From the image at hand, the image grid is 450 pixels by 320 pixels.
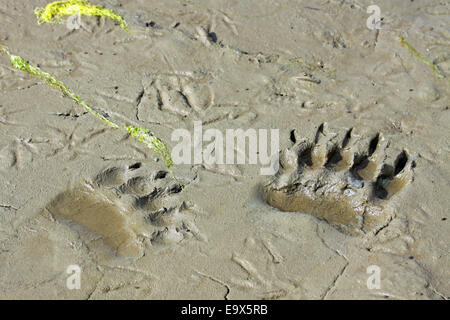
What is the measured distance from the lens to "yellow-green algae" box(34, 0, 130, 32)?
4.48 metres

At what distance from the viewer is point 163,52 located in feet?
13.9

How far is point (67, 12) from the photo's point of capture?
14.8 ft

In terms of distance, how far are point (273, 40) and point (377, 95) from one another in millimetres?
1065

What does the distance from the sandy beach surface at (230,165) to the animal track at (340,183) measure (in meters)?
0.01

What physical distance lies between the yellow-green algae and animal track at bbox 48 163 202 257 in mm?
1789

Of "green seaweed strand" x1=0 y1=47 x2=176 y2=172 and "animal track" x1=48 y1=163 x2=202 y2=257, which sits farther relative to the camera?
"green seaweed strand" x1=0 y1=47 x2=176 y2=172

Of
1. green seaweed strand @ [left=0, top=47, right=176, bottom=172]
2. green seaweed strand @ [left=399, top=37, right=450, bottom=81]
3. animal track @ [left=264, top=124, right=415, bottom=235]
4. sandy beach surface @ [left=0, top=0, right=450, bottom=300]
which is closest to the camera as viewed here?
sandy beach surface @ [left=0, top=0, right=450, bottom=300]

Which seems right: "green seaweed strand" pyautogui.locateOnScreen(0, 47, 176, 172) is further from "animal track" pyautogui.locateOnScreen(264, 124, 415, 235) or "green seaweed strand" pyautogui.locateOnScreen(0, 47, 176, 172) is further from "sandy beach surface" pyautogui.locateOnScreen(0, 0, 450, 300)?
"animal track" pyautogui.locateOnScreen(264, 124, 415, 235)

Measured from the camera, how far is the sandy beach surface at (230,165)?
2.94m

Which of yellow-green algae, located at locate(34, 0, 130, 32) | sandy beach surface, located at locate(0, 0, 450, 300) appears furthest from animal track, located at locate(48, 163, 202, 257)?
yellow-green algae, located at locate(34, 0, 130, 32)

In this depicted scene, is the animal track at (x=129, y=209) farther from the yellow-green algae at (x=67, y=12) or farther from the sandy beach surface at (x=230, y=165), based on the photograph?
the yellow-green algae at (x=67, y=12)

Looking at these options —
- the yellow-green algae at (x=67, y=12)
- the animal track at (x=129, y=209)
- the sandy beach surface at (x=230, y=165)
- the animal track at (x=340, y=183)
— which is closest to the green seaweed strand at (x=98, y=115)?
the sandy beach surface at (x=230, y=165)

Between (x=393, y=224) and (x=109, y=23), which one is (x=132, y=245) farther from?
(x=109, y=23)

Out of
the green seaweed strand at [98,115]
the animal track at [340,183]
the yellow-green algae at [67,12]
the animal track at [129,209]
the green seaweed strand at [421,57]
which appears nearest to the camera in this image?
the animal track at [129,209]
